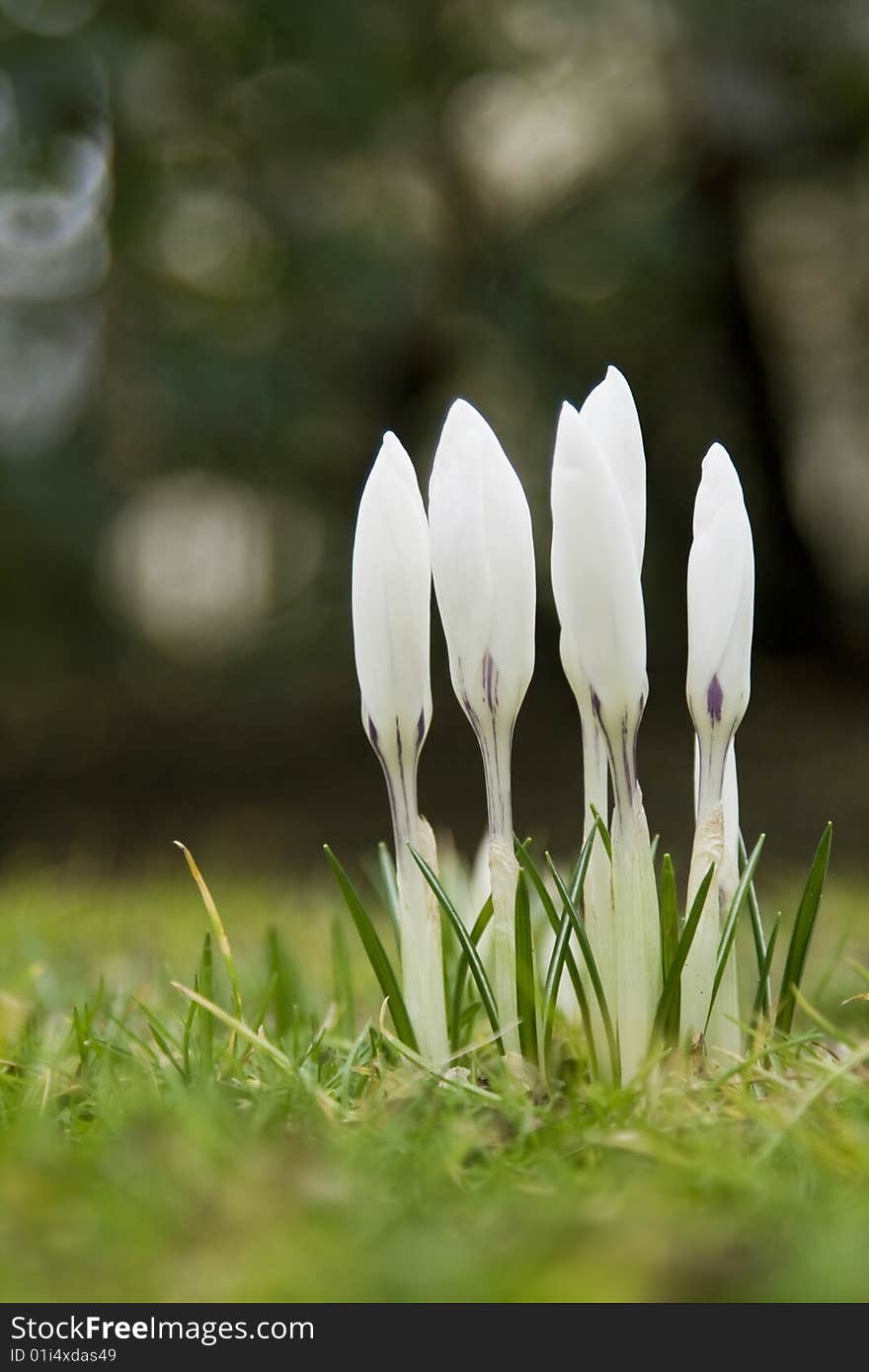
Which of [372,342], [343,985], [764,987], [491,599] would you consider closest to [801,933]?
[764,987]

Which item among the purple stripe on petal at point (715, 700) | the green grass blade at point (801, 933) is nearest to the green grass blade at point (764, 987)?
the green grass blade at point (801, 933)

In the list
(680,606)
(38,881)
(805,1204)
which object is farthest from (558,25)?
(805,1204)

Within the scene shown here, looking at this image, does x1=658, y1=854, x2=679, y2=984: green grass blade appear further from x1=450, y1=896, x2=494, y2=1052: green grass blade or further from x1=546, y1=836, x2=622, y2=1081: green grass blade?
x1=450, y1=896, x2=494, y2=1052: green grass blade

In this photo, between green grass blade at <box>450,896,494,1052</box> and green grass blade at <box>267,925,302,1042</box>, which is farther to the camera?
green grass blade at <box>267,925,302,1042</box>

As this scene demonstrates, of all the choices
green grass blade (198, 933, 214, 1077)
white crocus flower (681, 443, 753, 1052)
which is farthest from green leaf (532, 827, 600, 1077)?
green grass blade (198, 933, 214, 1077)

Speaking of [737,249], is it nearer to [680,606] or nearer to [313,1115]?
[680,606]

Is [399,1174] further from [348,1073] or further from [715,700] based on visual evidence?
[715,700]

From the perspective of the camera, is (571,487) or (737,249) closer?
(571,487)
